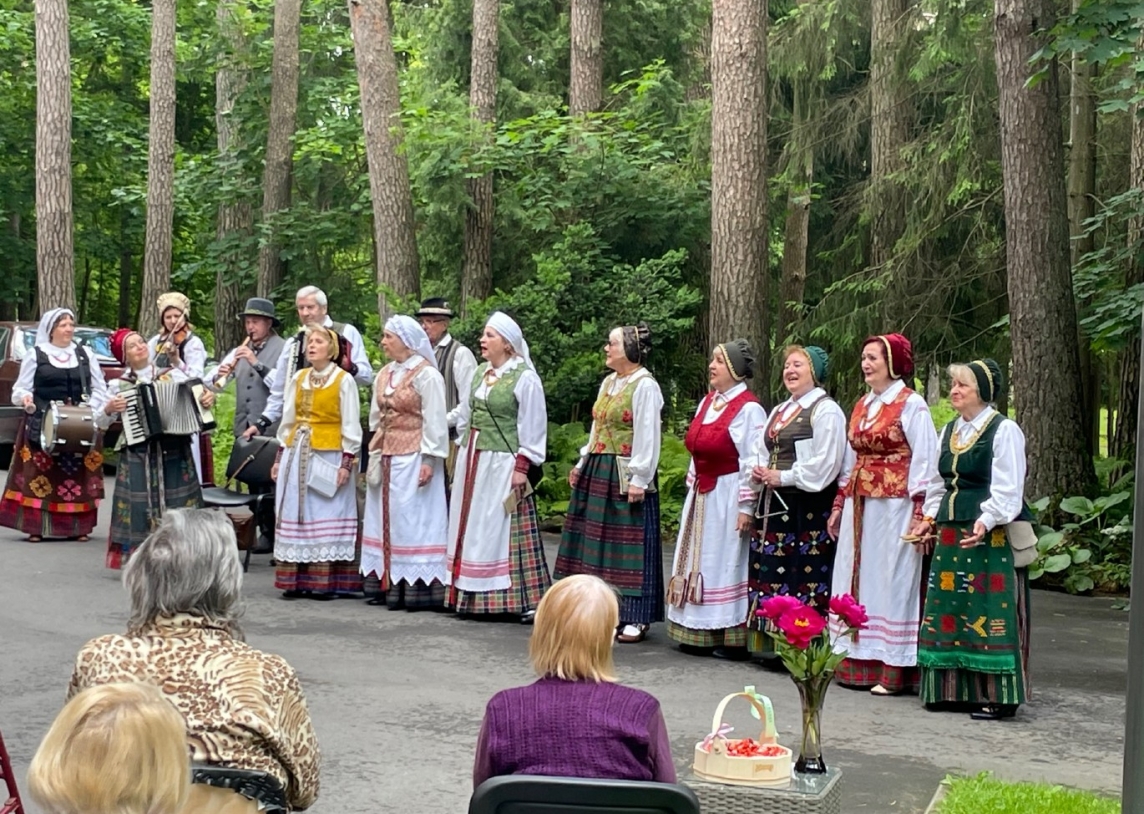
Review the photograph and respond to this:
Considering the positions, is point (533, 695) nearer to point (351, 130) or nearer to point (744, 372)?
point (744, 372)

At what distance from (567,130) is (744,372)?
24.9 ft

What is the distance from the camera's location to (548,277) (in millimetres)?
15633

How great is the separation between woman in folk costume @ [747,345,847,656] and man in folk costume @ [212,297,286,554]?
4905mm

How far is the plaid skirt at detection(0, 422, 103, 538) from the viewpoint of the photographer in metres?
12.8

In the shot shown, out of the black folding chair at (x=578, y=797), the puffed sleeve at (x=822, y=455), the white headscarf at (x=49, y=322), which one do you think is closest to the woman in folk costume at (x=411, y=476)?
the puffed sleeve at (x=822, y=455)

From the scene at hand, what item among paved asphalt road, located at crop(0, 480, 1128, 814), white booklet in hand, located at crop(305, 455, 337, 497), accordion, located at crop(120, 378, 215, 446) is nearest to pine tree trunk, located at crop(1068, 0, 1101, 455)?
A: paved asphalt road, located at crop(0, 480, 1128, 814)

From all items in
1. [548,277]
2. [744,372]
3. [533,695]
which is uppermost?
[548,277]

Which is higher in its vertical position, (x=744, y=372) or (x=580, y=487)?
(x=744, y=372)

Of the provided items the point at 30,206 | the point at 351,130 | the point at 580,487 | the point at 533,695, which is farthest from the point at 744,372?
the point at 30,206

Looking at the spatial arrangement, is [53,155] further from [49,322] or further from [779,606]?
[779,606]

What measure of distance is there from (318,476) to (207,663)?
708 cm

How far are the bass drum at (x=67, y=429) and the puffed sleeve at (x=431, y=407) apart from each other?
3.31 metres

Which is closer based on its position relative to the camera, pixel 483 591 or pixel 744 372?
pixel 744 372

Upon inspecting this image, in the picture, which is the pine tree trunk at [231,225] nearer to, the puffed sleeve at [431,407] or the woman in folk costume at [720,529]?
the puffed sleeve at [431,407]
